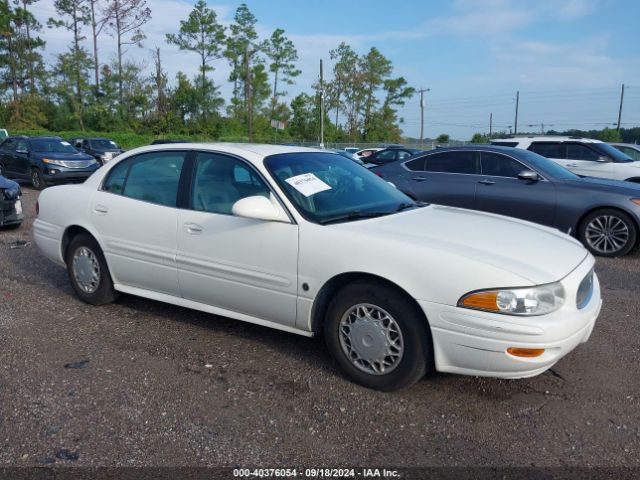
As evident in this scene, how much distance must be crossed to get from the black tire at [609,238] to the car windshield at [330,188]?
13.6 ft

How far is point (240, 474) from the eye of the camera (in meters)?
2.59

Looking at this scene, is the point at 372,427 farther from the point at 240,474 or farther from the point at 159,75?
the point at 159,75

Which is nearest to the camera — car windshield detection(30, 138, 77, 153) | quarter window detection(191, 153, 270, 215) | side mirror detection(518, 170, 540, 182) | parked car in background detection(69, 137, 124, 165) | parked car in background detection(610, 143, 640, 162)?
quarter window detection(191, 153, 270, 215)

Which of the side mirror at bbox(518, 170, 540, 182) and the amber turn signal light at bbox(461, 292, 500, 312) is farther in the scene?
the side mirror at bbox(518, 170, 540, 182)

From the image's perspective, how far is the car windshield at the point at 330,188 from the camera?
3730 millimetres

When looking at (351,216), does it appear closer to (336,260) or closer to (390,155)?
(336,260)

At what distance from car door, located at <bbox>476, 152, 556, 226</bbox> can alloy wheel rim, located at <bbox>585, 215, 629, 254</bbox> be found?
52 cm

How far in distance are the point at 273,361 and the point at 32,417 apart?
4.96 feet

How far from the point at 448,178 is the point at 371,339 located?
5497 millimetres

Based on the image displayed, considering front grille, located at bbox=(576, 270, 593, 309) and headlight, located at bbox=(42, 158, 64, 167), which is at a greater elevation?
headlight, located at bbox=(42, 158, 64, 167)

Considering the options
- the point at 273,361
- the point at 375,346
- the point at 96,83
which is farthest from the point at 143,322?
the point at 96,83

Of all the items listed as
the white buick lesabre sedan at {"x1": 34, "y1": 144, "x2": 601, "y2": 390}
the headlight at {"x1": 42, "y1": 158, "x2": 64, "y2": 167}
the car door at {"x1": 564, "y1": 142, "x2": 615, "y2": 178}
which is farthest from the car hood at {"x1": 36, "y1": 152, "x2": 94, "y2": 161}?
the car door at {"x1": 564, "y1": 142, "x2": 615, "y2": 178}

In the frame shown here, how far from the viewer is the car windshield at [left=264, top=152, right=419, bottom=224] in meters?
3.73

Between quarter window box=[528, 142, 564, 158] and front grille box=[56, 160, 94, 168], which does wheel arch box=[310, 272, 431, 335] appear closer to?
quarter window box=[528, 142, 564, 158]
